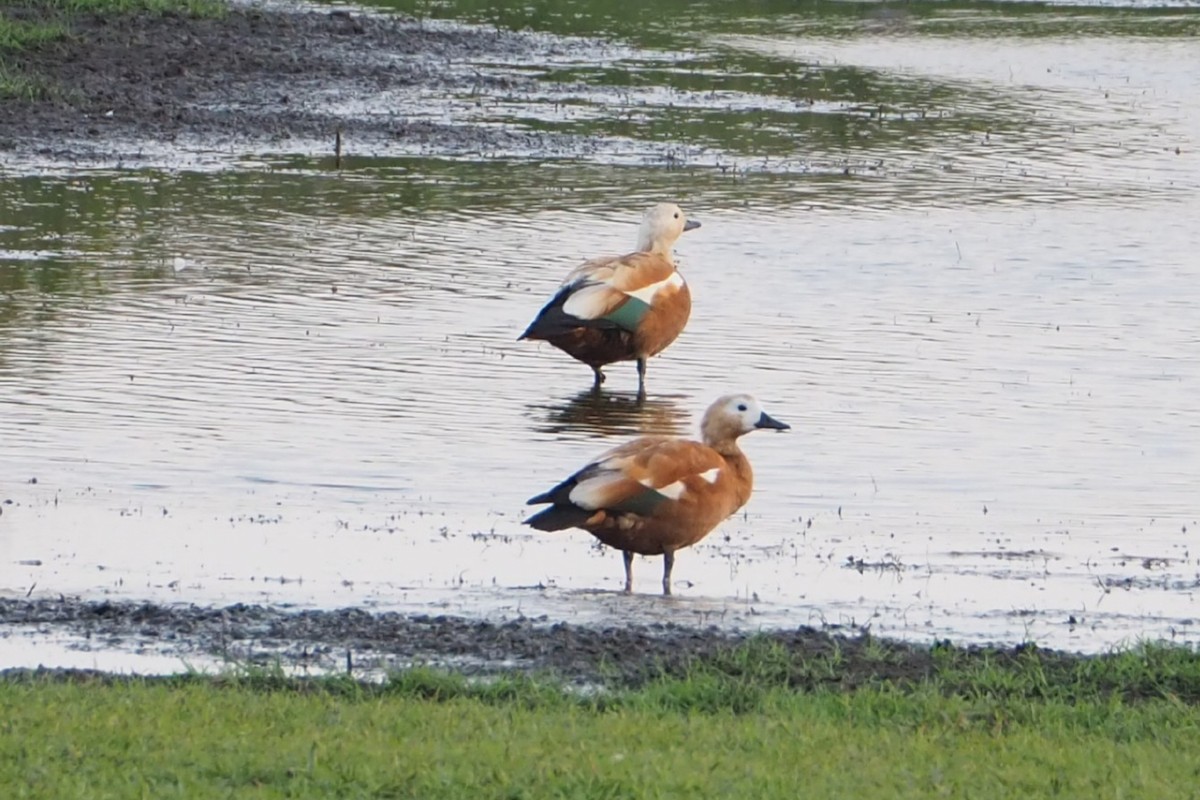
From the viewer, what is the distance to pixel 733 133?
79.9 ft

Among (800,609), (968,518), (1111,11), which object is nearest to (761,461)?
(968,518)

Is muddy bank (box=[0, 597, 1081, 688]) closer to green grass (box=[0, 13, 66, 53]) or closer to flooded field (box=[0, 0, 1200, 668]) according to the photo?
flooded field (box=[0, 0, 1200, 668])

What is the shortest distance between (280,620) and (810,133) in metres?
17.0

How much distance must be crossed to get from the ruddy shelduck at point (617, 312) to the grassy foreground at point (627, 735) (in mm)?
5950

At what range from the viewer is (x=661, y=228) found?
47.2 ft

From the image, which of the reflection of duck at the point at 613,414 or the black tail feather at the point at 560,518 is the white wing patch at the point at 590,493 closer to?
the black tail feather at the point at 560,518

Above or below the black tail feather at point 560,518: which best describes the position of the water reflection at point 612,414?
below

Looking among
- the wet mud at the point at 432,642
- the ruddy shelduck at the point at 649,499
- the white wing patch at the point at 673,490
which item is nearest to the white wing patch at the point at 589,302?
the ruddy shelduck at the point at 649,499

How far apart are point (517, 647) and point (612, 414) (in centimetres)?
532

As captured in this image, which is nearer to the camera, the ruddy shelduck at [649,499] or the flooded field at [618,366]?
the ruddy shelduck at [649,499]

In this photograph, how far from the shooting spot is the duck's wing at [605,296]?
13539 millimetres

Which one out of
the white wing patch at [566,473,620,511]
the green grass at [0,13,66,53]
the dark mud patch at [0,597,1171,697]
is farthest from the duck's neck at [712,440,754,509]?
the green grass at [0,13,66,53]

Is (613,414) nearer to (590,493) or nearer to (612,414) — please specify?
(612,414)

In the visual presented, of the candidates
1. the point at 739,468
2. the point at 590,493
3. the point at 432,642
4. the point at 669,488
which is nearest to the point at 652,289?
the point at 739,468
